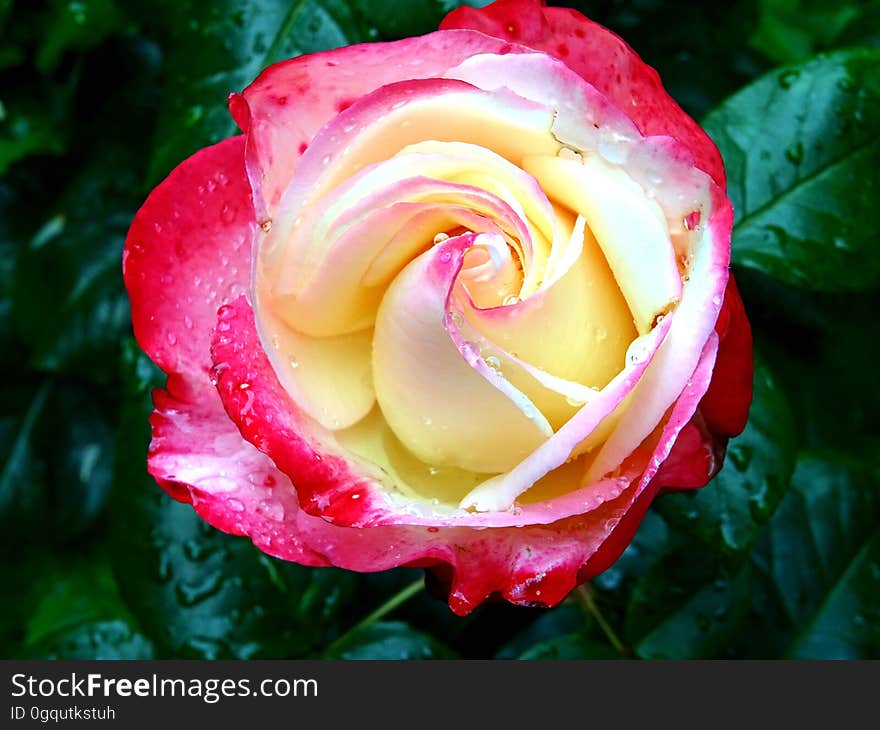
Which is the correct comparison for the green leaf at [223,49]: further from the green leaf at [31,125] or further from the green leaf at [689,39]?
the green leaf at [31,125]

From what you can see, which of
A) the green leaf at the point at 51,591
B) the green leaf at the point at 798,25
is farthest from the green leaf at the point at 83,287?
the green leaf at the point at 798,25

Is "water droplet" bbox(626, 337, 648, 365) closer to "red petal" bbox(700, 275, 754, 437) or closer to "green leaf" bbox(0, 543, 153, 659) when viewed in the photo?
"red petal" bbox(700, 275, 754, 437)

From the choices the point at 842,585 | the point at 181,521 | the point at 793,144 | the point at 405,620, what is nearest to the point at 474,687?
the point at 405,620

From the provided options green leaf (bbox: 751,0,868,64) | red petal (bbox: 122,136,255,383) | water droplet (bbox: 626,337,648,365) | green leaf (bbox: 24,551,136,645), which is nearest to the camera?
water droplet (bbox: 626,337,648,365)

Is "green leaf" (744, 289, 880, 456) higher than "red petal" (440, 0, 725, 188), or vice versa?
"red petal" (440, 0, 725, 188)

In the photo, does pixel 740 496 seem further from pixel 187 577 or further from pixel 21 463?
pixel 21 463

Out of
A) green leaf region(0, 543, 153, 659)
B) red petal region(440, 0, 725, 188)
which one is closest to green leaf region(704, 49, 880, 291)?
red petal region(440, 0, 725, 188)

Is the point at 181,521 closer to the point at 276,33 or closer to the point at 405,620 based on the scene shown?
the point at 405,620

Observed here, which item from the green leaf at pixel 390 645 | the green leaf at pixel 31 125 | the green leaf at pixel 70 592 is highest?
the green leaf at pixel 31 125
